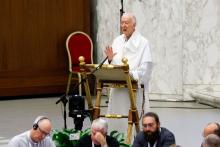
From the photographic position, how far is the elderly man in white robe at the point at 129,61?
8062mm

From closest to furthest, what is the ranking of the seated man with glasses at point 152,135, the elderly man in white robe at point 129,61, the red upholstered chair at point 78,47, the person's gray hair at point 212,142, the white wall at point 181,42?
the person's gray hair at point 212,142
the seated man with glasses at point 152,135
the elderly man in white robe at point 129,61
the white wall at point 181,42
the red upholstered chair at point 78,47

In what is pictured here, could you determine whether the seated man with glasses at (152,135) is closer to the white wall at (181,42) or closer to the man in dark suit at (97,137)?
the man in dark suit at (97,137)

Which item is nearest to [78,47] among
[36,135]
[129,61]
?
[129,61]

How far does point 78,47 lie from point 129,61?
537 cm

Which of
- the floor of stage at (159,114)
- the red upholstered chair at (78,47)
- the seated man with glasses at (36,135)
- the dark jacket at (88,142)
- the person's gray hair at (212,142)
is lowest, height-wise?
the floor of stage at (159,114)

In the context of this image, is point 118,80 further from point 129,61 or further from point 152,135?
point 152,135

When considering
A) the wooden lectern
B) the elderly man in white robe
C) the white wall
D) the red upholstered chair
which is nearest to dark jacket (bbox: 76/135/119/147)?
the wooden lectern

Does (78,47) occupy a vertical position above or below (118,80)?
above

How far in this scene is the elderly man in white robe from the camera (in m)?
8.06

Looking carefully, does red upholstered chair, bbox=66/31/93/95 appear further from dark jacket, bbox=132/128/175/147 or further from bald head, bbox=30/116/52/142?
bald head, bbox=30/116/52/142

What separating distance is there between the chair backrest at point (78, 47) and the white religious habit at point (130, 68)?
4.86m

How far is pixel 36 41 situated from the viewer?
13.8m

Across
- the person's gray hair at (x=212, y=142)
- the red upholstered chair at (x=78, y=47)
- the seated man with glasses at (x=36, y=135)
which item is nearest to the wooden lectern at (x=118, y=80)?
the seated man with glasses at (x=36, y=135)

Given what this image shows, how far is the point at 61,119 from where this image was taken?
1090cm
